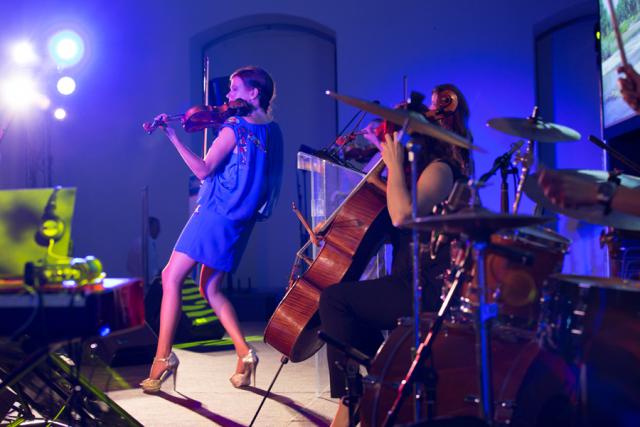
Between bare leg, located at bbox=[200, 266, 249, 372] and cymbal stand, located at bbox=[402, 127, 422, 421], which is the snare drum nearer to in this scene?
cymbal stand, located at bbox=[402, 127, 422, 421]

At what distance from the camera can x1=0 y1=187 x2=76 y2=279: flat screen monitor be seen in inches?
69.9

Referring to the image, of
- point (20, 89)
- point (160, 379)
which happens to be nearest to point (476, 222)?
point (160, 379)

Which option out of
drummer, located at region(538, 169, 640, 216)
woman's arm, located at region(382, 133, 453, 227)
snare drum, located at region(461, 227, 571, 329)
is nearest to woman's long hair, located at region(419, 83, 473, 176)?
woman's arm, located at region(382, 133, 453, 227)

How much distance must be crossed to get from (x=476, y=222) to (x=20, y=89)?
7219 millimetres

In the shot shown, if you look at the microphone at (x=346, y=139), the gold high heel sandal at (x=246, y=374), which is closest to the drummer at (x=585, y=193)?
Result: the microphone at (x=346, y=139)

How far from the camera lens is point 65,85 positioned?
7879 mm

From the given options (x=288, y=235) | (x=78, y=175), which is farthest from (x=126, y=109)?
(x=288, y=235)

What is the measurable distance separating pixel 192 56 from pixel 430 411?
687 centimetres

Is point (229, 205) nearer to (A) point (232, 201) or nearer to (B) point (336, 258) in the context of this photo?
(A) point (232, 201)

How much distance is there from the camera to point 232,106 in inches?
166

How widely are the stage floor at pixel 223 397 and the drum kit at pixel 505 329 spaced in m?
1.09

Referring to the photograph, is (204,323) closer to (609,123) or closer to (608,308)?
(609,123)

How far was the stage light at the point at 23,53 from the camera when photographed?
315 inches

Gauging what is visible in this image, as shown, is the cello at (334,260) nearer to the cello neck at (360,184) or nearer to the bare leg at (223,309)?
the cello neck at (360,184)
